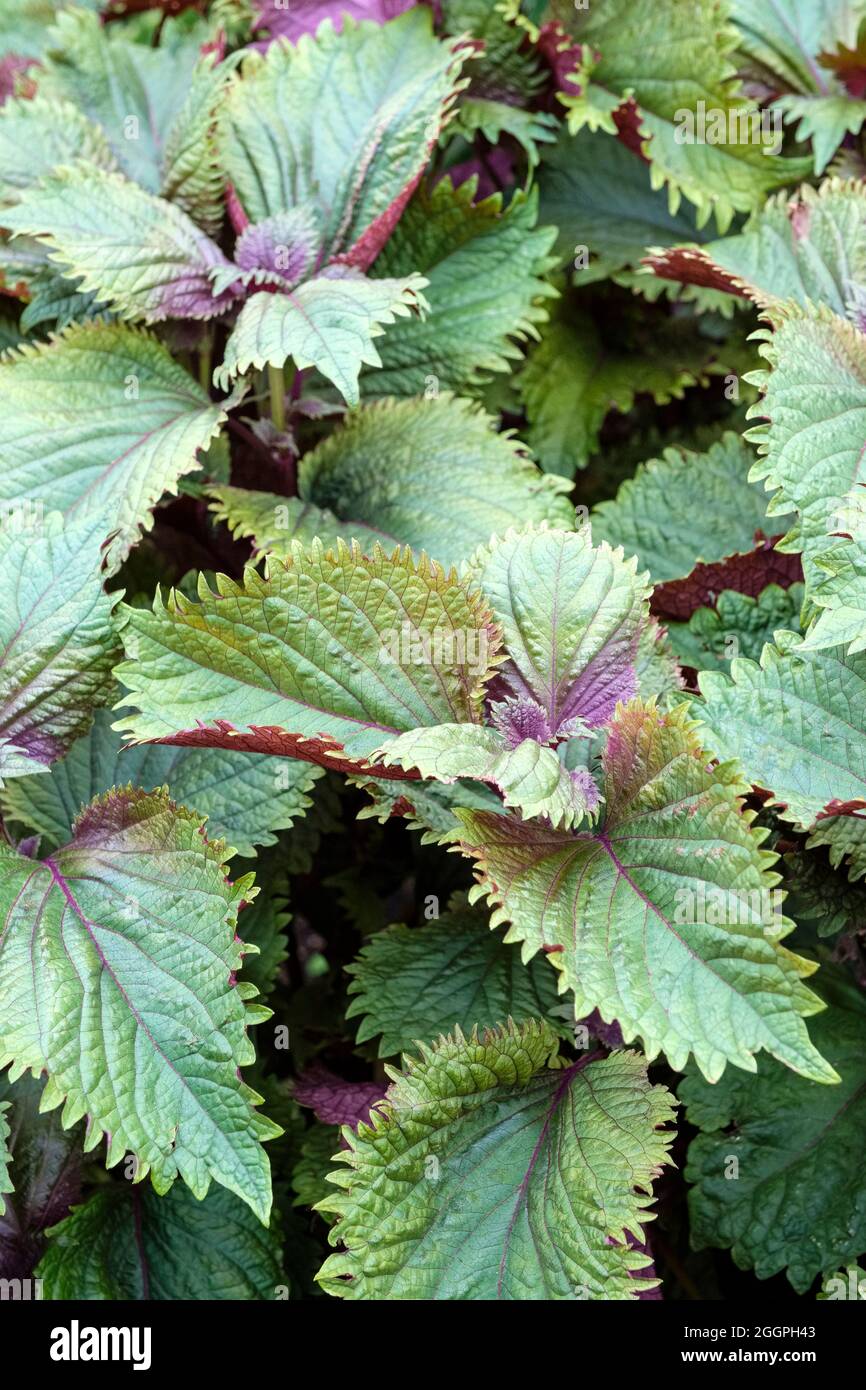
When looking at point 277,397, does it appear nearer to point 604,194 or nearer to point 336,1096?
point 604,194

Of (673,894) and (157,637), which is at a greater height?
(157,637)

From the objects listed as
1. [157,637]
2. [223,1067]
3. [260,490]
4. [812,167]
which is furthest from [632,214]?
[223,1067]

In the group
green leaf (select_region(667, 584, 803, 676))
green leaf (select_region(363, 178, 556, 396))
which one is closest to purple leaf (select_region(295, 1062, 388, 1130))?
green leaf (select_region(667, 584, 803, 676))

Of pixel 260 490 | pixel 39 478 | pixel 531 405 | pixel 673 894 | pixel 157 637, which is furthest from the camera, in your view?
pixel 531 405

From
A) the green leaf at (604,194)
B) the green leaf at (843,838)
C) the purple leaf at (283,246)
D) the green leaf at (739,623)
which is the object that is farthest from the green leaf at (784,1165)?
the green leaf at (604,194)

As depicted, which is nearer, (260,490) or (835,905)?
(835,905)

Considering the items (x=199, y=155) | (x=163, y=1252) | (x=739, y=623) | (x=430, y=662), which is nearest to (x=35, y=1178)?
(x=163, y=1252)

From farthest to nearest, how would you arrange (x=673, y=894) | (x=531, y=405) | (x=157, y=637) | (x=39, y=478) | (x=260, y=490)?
(x=531, y=405) → (x=260, y=490) → (x=39, y=478) → (x=157, y=637) → (x=673, y=894)
